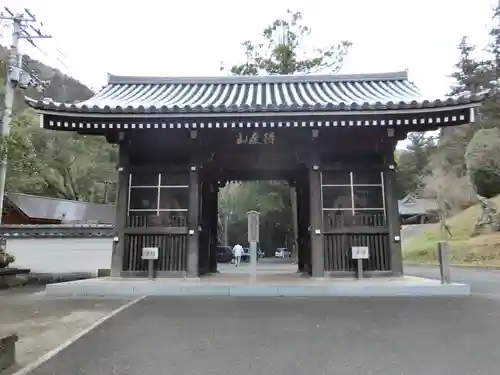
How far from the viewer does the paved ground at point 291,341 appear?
4.01 meters

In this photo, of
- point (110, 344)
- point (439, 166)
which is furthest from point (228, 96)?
point (439, 166)

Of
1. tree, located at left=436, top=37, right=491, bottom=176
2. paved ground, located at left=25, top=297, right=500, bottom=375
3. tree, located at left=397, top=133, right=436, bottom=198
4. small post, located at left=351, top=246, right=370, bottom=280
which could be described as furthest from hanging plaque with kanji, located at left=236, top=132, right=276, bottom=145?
tree, located at left=397, top=133, right=436, bottom=198

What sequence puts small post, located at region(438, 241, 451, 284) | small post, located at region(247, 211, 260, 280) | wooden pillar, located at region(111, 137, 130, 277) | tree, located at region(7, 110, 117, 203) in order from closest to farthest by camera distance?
small post, located at region(438, 241, 451, 284) → wooden pillar, located at region(111, 137, 130, 277) → small post, located at region(247, 211, 260, 280) → tree, located at region(7, 110, 117, 203)

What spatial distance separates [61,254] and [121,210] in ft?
20.7

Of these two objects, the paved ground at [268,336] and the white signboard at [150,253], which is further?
the white signboard at [150,253]

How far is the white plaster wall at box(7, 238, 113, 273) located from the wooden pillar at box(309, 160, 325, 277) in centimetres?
843

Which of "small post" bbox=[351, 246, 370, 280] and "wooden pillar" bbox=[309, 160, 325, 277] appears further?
"wooden pillar" bbox=[309, 160, 325, 277]

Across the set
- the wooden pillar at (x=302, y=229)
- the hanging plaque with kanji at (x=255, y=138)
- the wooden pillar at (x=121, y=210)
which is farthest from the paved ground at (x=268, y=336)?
the wooden pillar at (x=302, y=229)

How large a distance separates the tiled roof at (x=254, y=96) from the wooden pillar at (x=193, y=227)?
1875mm

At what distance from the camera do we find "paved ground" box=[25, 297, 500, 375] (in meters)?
4.01

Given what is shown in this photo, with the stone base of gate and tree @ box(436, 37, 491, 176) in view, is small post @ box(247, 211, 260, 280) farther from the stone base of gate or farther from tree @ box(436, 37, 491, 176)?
tree @ box(436, 37, 491, 176)

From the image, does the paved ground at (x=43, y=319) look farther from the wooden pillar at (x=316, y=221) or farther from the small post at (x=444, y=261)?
the small post at (x=444, y=261)

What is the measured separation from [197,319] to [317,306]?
232 cm

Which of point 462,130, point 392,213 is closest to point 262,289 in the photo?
point 392,213
